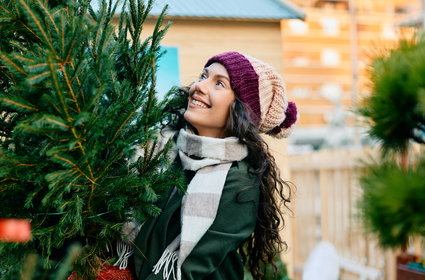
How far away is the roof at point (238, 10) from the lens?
4840mm

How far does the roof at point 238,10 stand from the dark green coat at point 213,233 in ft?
9.23

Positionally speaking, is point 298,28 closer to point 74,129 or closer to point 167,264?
point 167,264

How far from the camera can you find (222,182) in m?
2.21

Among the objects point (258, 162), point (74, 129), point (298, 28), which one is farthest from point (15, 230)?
point (298, 28)

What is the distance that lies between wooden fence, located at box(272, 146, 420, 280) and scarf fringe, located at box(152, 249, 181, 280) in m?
4.16

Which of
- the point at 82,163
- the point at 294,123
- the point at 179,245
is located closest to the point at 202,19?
the point at 294,123

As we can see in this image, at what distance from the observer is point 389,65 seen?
179 centimetres

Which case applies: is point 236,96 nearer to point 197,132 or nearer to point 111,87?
point 197,132

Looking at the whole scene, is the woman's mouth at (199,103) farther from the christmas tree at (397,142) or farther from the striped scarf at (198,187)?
the christmas tree at (397,142)

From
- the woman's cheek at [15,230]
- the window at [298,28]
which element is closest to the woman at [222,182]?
the woman's cheek at [15,230]

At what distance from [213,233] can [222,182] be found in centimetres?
23

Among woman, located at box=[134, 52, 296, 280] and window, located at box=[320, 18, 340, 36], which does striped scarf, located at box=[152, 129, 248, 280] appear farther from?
window, located at box=[320, 18, 340, 36]

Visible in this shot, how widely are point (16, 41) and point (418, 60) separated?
4.30 ft

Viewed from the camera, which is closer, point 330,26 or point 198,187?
point 198,187
